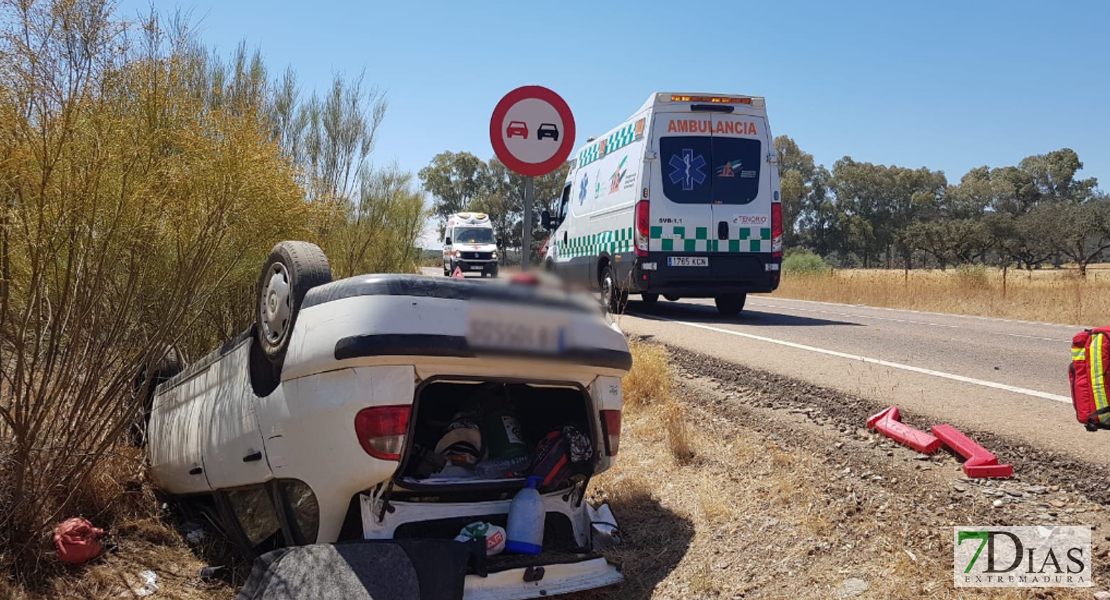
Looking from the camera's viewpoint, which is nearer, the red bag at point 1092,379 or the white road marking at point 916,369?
the red bag at point 1092,379

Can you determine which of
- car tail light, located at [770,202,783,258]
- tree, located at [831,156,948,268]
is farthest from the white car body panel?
tree, located at [831,156,948,268]

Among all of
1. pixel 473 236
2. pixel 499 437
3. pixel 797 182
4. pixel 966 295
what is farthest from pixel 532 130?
pixel 797 182

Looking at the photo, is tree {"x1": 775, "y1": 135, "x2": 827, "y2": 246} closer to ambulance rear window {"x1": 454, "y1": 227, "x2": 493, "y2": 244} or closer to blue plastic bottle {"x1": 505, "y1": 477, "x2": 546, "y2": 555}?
ambulance rear window {"x1": 454, "y1": 227, "x2": 493, "y2": 244}

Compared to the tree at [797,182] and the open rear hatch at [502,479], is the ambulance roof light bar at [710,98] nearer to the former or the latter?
the open rear hatch at [502,479]

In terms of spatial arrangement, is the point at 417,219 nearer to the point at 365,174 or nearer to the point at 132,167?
the point at 365,174

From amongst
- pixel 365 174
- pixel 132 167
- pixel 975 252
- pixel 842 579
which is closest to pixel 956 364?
pixel 842 579

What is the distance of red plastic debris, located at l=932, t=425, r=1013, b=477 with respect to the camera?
12.9ft

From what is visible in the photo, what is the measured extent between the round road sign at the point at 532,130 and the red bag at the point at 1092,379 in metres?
3.32

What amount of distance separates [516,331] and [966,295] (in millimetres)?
17507

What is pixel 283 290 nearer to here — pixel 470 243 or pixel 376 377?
pixel 376 377

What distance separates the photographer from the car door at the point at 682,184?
11.8 metres

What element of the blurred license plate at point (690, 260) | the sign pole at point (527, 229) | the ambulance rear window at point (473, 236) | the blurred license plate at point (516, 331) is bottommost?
the blurred license plate at point (516, 331)

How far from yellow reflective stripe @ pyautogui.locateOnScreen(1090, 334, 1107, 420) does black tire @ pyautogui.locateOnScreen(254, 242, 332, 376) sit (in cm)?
421

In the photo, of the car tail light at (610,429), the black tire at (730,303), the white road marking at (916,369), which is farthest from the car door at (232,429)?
the black tire at (730,303)
